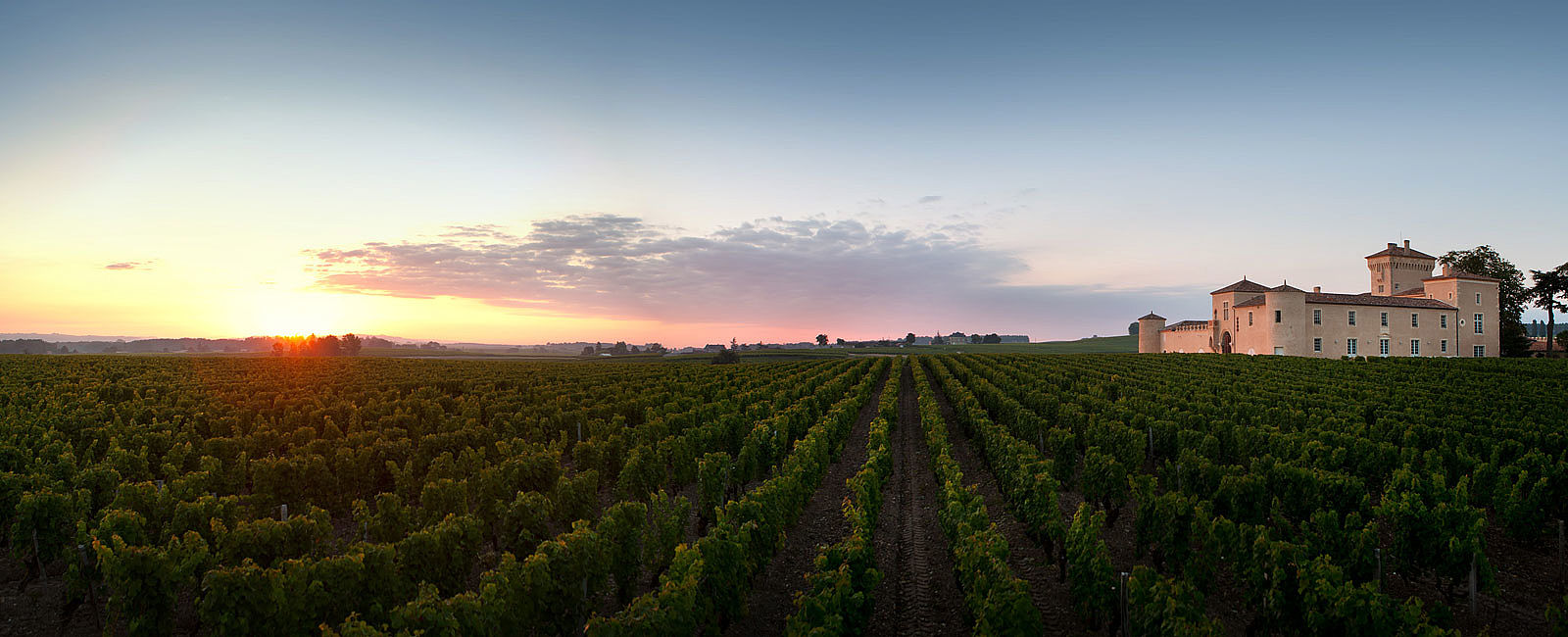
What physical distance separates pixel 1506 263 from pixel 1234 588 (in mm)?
104649

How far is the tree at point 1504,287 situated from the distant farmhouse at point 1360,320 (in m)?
4.37

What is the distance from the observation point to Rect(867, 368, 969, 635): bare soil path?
947cm

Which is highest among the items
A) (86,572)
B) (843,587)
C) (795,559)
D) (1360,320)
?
(1360,320)

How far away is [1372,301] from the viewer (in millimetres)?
67438

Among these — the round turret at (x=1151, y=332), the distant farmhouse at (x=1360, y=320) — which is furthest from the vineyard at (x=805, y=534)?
the round turret at (x=1151, y=332)

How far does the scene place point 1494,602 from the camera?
9.77m

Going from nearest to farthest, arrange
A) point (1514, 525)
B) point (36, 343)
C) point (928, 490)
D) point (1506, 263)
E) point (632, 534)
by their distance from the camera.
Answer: point (632, 534), point (1514, 525), point (928, 490), point (1506, 263), point (36, 343)

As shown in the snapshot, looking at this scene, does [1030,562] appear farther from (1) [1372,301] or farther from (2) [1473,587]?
(1) [1372,301]

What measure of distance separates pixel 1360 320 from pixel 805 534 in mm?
78297

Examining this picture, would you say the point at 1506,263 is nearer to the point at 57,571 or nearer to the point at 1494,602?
the point at 1494,602

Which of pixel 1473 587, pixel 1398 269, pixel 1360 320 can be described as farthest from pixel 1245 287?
pixel 1473 587

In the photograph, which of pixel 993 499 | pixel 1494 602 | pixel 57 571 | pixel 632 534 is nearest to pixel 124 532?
pixel 57 571

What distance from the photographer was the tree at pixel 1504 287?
235 feet

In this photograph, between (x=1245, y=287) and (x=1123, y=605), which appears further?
(x=1245, y=287)
